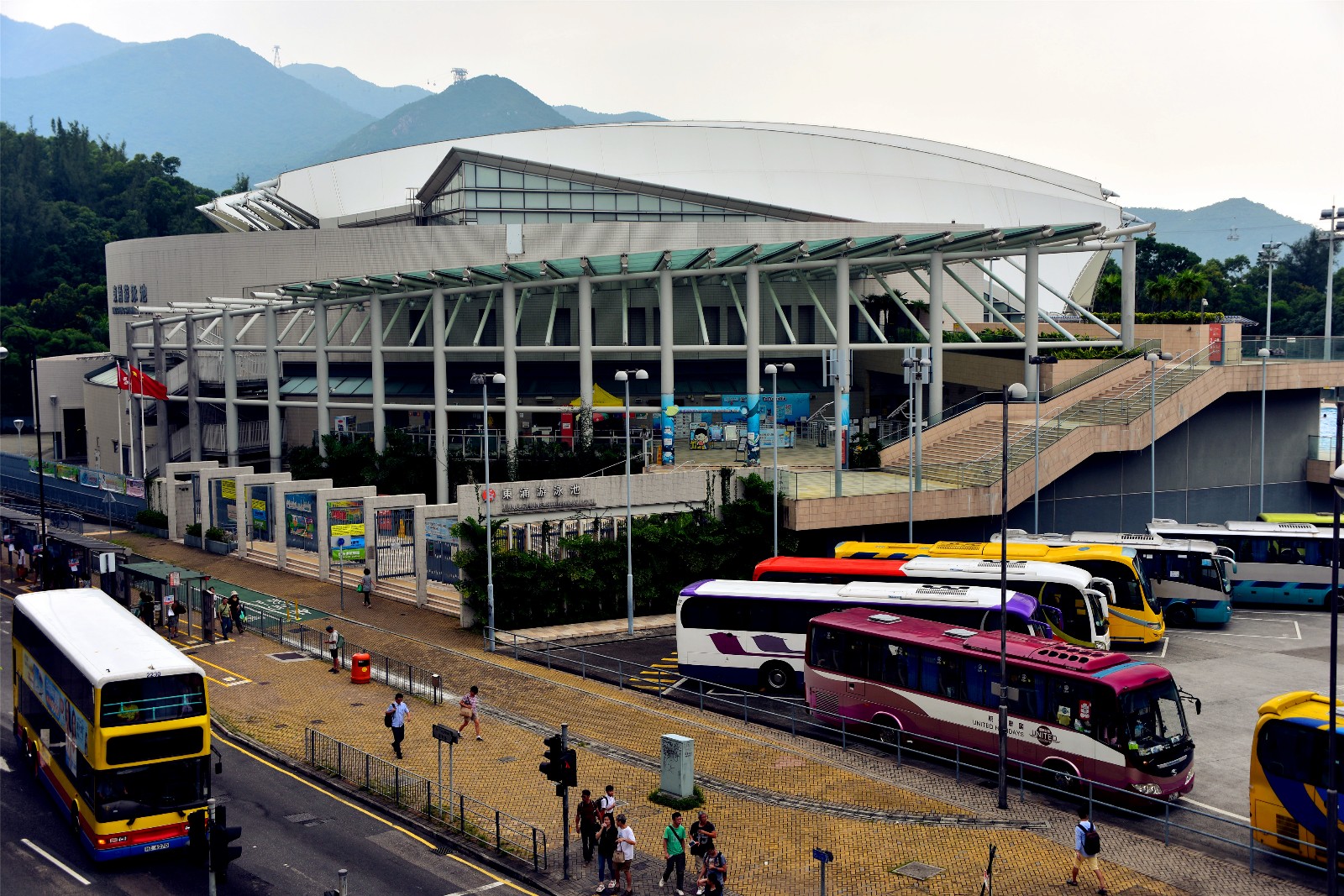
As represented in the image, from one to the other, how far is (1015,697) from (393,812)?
41.5 ft

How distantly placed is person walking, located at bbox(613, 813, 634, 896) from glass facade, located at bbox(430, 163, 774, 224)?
58.8 m

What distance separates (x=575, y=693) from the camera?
30.6 m

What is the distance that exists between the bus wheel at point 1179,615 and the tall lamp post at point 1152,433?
889 cm

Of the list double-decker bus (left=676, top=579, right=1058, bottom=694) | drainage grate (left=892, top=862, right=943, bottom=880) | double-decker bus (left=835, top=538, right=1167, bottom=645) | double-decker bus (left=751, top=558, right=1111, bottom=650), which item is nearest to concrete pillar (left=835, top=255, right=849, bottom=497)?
double-decker bus (left=835, top=538, right=1167, bottom=645)

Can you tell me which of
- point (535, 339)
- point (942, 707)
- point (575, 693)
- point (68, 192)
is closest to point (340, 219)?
point (535, 339)

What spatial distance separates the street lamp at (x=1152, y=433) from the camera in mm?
46469

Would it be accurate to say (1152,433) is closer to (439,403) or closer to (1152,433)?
(1152,433)

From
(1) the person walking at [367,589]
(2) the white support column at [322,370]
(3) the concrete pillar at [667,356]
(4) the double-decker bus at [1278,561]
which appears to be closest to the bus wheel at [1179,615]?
(4) the double-decker bus at [1278,561]

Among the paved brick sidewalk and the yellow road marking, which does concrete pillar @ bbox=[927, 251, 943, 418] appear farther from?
the yellow road marking

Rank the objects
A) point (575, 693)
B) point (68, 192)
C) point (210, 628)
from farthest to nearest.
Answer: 1. point (68, 192)
2. point (210, 628)
3. point (575, 693)

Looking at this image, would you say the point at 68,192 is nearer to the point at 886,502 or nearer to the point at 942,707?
the point at 886,502

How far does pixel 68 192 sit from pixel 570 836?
159m

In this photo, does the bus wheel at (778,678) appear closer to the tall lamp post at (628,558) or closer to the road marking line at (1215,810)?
the tall lamp post at (628,558)

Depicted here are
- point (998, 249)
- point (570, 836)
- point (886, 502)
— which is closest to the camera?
point (570, 836)
